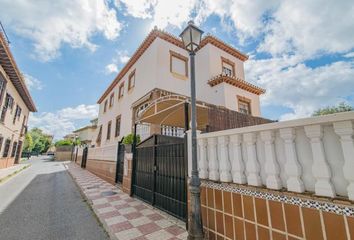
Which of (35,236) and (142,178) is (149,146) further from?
(35,236)

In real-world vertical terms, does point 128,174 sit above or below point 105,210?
above

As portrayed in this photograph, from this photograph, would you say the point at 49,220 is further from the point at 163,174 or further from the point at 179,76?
the point at 179,76

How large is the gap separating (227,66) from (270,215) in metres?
12.6

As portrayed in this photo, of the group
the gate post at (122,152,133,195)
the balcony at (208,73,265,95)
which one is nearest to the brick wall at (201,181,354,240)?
the gate post at (122,152,133,195)

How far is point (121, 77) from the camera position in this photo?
15.6 meters

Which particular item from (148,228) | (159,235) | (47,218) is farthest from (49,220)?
(159,235)

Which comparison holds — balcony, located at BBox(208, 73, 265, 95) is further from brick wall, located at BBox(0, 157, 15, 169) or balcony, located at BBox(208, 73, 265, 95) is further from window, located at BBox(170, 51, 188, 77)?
brick wall, located at BBox(0, 157, 15, 169)

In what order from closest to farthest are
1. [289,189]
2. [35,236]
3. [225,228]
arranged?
[289,189] < [225,228] < [35,236]

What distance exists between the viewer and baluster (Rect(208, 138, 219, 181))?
2.91m

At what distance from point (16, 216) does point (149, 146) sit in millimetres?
4058

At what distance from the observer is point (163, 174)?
4836 mm

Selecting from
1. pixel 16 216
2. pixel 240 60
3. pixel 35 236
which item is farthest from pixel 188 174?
pixel 240 60

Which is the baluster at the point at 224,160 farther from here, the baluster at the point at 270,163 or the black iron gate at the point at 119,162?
the black iron gate at the point at 119,162

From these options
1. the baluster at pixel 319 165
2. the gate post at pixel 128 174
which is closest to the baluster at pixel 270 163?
the baluster at pixel 319 165
